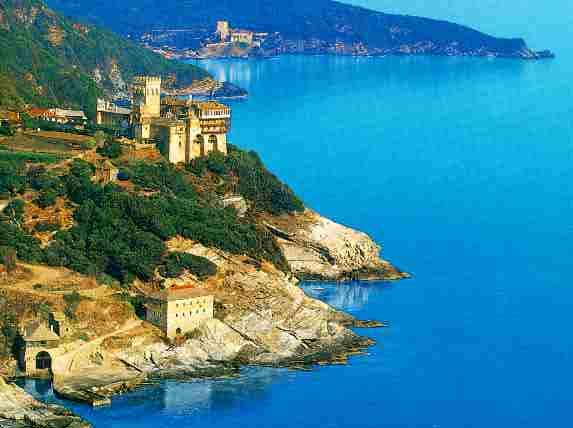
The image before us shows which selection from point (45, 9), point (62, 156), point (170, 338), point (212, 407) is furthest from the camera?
point (45, 9)

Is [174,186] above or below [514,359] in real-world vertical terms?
above

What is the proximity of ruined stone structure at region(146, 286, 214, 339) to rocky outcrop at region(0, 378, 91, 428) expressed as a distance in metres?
7.02

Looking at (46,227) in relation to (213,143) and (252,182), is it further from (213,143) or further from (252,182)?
(252,182)

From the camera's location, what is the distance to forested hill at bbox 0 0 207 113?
9327 cm

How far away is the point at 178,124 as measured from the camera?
67.5 meters

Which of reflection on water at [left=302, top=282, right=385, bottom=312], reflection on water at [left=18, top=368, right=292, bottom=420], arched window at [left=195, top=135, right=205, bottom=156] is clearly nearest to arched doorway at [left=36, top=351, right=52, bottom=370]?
reflection on water at [left=18, top=368, right=292, bottom=420]

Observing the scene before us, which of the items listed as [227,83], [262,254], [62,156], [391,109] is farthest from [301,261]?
[227,83]

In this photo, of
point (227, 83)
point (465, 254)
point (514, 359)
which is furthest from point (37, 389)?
point (227, 83)

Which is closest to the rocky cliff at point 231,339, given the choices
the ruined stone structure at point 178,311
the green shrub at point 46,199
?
the ruined stone structure at point 178,311

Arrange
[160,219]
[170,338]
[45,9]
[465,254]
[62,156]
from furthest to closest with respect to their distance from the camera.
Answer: [45,9] → [465,254] → [62,156] → [160,219] → [170,338]

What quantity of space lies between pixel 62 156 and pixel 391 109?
65.8 m

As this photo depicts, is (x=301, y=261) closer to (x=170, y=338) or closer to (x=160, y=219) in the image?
(x=160, y=219)

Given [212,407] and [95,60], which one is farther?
[95,60]

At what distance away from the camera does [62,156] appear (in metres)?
65.0
